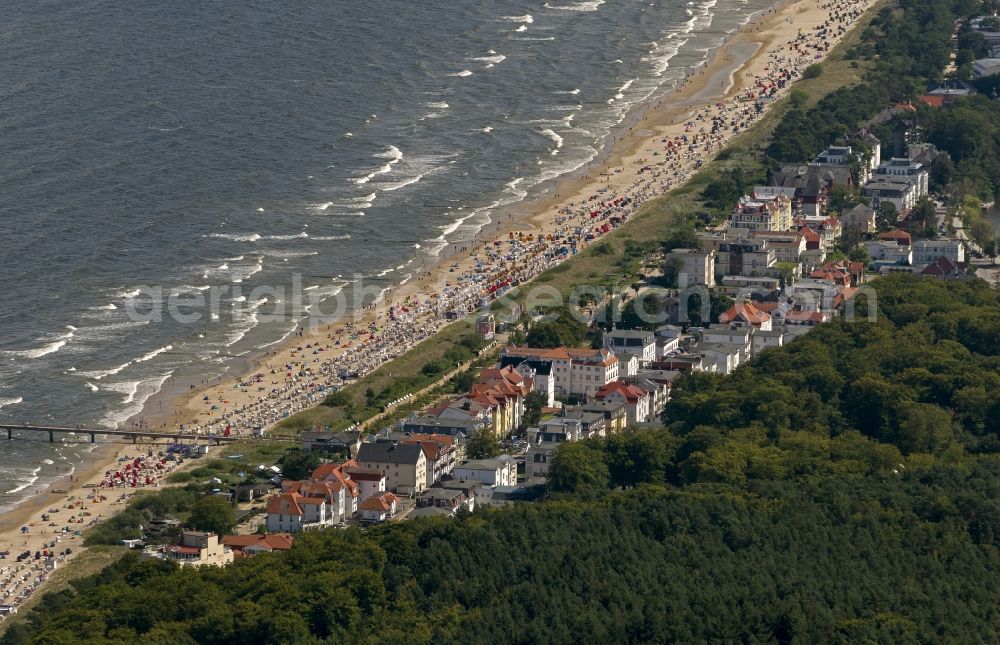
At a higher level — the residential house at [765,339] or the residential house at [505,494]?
the residential house at [765,339]

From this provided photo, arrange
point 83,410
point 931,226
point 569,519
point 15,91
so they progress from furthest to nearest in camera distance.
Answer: point 15,91 → point 931,226 → point 83,410 → point 569,519

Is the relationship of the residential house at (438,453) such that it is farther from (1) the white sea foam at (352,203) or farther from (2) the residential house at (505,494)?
(1) the white sea foam at (352,203)

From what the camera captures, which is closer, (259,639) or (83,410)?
(259,639)

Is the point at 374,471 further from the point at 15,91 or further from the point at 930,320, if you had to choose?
the point at 15,91

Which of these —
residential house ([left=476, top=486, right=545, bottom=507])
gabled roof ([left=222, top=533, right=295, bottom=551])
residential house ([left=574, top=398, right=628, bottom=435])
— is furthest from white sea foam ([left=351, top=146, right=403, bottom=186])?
gabled roof ([left=222, top=533, right=295, bottom=551])

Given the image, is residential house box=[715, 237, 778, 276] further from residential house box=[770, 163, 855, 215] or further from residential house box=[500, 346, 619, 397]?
residential house box=[500, 346, 619, 397]

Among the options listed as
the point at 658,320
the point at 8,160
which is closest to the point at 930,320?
the point at 658,320

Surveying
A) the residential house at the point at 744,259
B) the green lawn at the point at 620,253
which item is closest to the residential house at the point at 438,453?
the green lawn at the point at 620,253

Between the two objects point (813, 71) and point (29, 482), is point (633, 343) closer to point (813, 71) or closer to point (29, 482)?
point (29, 482)
